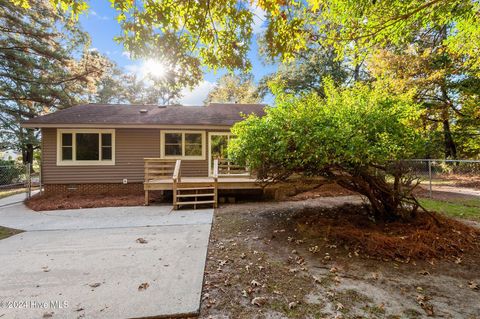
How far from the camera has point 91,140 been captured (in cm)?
992

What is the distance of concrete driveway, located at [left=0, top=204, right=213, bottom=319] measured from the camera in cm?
241

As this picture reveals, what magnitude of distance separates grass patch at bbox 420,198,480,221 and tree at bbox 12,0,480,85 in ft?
13.7

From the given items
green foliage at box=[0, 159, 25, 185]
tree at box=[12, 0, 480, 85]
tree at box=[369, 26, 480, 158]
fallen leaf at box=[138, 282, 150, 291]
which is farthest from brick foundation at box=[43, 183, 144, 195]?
tree at box=[369, 26, 480, 158]

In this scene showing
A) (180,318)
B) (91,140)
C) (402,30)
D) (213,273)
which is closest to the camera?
(180,318)

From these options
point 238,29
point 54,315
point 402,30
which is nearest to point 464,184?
point 402,30

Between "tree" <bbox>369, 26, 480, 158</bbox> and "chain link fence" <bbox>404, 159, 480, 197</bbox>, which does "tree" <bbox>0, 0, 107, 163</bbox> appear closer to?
"tree" <bbox>369, 26, 480, 158</bbox>

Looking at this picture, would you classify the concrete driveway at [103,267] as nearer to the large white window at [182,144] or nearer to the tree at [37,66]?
the large white window at [182,144]

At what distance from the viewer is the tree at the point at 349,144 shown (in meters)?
4.10

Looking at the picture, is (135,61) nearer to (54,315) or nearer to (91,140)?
(54,315)

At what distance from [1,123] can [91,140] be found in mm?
13751

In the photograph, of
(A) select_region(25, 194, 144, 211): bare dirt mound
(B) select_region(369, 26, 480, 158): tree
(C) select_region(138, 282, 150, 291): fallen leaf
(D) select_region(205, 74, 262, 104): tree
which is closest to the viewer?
(C) select_region(138, 282, 150, 291): fallen leaf

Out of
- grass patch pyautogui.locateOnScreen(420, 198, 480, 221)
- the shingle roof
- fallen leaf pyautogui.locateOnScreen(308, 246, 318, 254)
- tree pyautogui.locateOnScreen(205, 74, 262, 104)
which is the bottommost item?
fallen leaf pyautogui.locateOnScreen(308, 246, 318, 254)

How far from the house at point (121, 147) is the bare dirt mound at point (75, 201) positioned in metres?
0.62

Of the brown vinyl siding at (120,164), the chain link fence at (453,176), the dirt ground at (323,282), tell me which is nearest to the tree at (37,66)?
the brown vinyl siding at (120,164)
